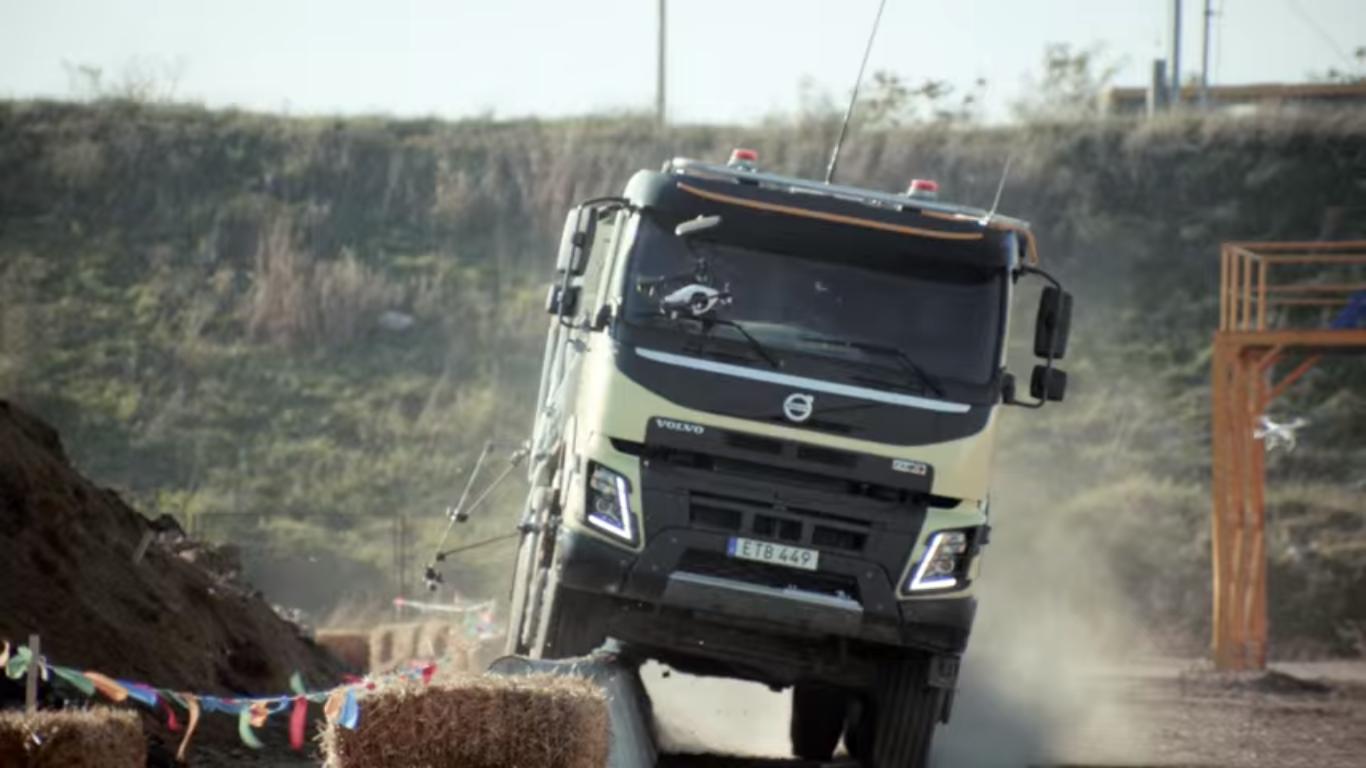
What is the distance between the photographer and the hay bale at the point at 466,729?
37.1 feet

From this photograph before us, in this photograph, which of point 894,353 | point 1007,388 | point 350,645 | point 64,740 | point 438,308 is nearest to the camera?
point 64,740

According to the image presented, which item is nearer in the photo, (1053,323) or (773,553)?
(773,553)

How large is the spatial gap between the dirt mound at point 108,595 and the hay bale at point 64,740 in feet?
13.5

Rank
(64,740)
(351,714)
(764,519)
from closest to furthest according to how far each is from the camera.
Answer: (64,740) → (351,714) → (764,519)

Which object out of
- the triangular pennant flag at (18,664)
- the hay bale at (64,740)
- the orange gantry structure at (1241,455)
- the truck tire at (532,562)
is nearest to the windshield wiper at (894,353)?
the truck tire at (532,562)

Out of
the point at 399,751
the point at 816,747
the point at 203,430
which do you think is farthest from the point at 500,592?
the point at 399,751

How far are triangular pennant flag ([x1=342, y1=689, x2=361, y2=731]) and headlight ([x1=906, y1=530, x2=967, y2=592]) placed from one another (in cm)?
464

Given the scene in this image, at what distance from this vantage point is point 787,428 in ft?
48.8

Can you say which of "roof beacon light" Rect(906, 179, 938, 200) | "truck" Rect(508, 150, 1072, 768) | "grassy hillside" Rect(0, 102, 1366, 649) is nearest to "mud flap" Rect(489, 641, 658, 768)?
"truck" Rect(508, 150, 1072, 768)

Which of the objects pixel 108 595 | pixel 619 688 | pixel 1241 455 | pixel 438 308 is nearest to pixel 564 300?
pixel 619 688

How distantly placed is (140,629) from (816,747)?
4927 mm

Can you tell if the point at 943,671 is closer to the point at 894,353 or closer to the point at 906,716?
the point at 906,716

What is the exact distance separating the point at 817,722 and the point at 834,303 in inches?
158

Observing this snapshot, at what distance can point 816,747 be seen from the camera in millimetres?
17984
